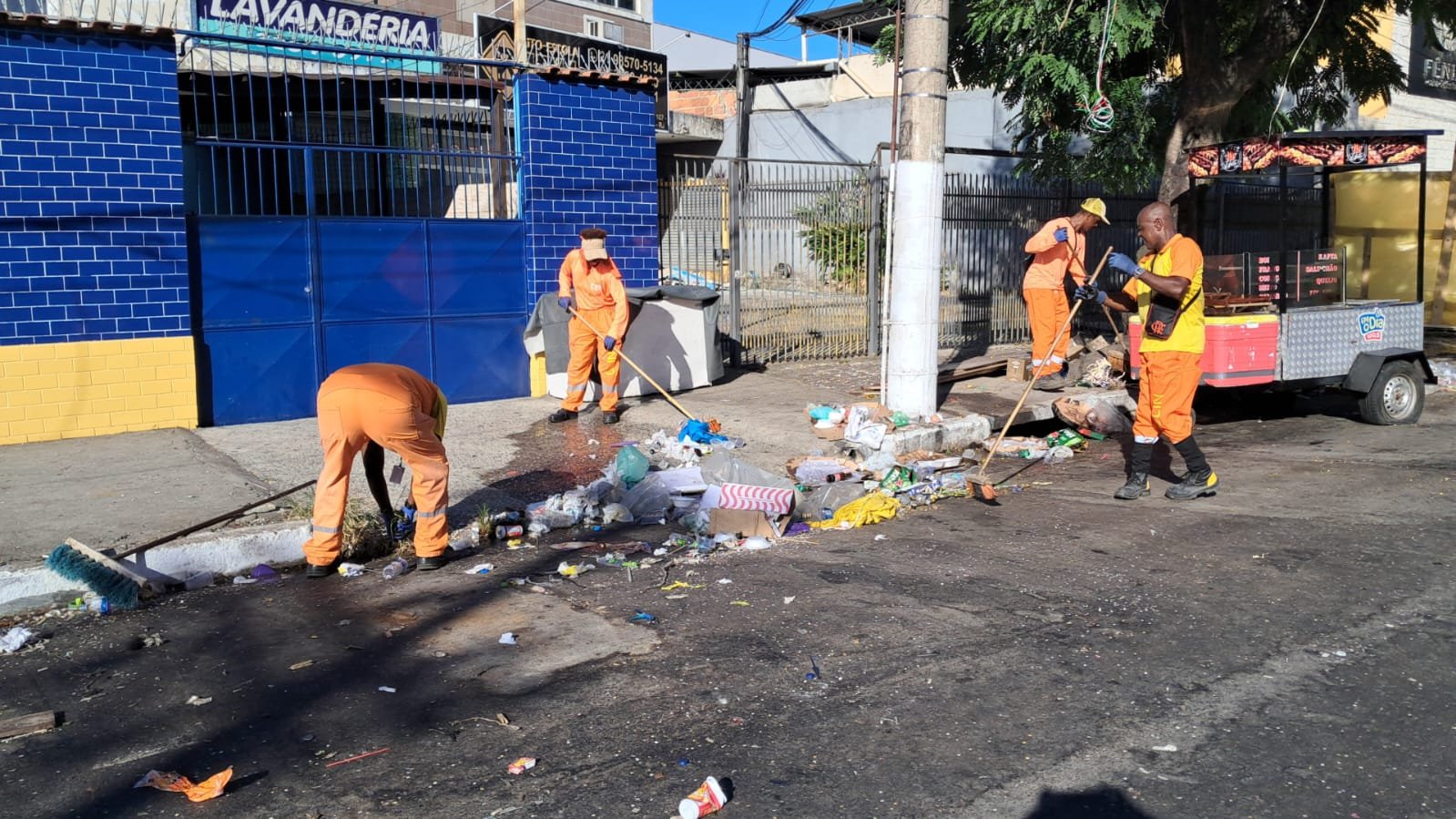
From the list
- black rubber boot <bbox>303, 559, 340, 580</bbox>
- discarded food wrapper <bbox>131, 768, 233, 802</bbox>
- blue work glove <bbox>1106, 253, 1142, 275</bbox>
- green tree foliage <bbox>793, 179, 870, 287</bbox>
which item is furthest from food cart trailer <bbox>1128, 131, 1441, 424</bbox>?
discarded food wrapper <bbox>131, 768, 233, 802</bbox>

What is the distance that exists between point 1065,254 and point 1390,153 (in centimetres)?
272

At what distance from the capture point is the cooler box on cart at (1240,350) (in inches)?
359

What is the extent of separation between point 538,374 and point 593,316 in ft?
4.93

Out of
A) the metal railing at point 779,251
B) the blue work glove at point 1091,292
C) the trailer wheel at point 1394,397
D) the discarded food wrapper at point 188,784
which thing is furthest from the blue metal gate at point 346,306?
the trailer wheel at point 1394,397

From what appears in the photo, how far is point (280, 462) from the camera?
26.9ft

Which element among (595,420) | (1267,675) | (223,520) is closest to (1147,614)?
(1267,675)

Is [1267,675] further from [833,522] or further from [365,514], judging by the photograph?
[365,514]

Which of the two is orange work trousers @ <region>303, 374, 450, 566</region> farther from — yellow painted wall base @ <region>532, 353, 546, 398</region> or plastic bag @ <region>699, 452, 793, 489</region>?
yellow painted wall base @ <region>532, 353, 546, 398</region>

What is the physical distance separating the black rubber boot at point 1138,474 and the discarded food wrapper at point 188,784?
5.68m

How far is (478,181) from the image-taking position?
1085 cm

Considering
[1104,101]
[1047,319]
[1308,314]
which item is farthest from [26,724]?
[1104,101]

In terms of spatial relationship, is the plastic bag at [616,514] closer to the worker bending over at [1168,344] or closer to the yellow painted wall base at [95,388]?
the worker bending over at [1168,344]

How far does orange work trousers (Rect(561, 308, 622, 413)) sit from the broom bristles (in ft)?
15.3

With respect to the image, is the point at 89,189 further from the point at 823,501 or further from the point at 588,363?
the point at 823,501
